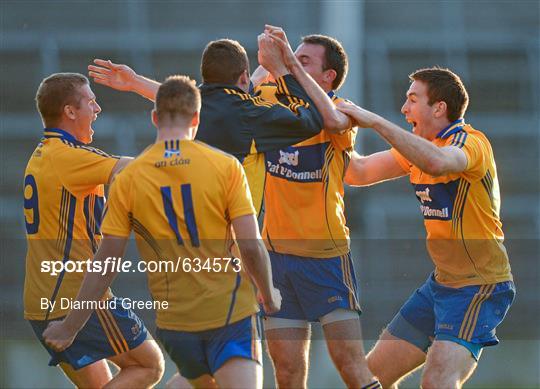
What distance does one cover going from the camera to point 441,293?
6184mm

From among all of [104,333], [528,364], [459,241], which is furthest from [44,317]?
[528,364]

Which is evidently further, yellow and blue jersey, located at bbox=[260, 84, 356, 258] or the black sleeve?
yellow and blue jersey, located at bbox=[260, 84, 356, 258]

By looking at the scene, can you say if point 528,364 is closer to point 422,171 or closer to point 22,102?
point 422,171

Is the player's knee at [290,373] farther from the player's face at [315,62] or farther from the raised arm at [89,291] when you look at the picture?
the player's face at [315,62]

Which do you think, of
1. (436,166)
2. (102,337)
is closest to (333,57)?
(436,166)

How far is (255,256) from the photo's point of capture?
489cm

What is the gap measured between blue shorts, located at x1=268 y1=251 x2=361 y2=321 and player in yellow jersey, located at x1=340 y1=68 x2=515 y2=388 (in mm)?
407

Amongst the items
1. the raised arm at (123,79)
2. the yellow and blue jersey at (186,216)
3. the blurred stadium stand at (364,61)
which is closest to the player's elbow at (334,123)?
the yellow and blue jersey at (186,216)

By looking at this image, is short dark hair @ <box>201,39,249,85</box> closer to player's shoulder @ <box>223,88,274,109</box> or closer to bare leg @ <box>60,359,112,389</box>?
player's shoulder @ <box>223,88,274,109</box>

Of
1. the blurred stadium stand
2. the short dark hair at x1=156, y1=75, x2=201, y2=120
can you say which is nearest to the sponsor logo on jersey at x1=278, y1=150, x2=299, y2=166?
the short dark hair at x1=156, y1=75, x2=201, y2=120

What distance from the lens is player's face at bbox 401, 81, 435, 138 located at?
6.32 m

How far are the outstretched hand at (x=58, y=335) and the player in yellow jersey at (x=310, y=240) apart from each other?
4.68ft

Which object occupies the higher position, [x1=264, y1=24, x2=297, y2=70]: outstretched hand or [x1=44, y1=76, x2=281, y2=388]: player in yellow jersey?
[x1=264, y1=24, x2=297, y2=70]: outstretched hand

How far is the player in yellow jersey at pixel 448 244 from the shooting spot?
5.88m
